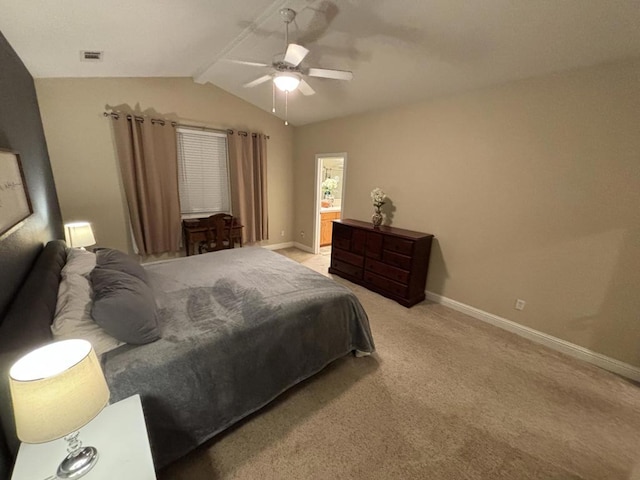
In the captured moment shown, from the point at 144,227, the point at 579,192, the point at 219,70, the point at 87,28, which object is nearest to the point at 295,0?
the point at 87,28

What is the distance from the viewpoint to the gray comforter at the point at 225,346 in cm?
133

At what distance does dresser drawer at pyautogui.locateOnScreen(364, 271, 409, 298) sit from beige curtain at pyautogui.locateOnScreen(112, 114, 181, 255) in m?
2.91

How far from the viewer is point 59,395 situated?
2.40 feet

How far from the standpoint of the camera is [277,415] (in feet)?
5.69

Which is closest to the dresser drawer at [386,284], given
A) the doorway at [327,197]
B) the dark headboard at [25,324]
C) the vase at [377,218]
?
the vase at [377,218]

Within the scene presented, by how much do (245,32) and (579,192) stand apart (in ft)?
10.8

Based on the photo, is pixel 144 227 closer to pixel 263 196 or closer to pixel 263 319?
A: pixel 263 196

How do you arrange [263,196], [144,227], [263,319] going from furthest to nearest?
[263,196], [144,227], [263,319]

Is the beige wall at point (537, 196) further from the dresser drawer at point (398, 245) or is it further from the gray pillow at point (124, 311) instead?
the gray pillow at point (124, 311)

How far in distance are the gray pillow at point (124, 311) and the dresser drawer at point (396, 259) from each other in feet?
8.37

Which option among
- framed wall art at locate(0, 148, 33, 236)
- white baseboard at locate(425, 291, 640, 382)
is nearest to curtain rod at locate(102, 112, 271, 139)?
framed wall art at locate(0, 148, 33, 236)

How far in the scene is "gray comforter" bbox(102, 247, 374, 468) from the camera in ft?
4.35

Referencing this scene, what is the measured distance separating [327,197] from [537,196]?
4422 millimetres

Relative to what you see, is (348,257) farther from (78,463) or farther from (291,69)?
(78,463)
